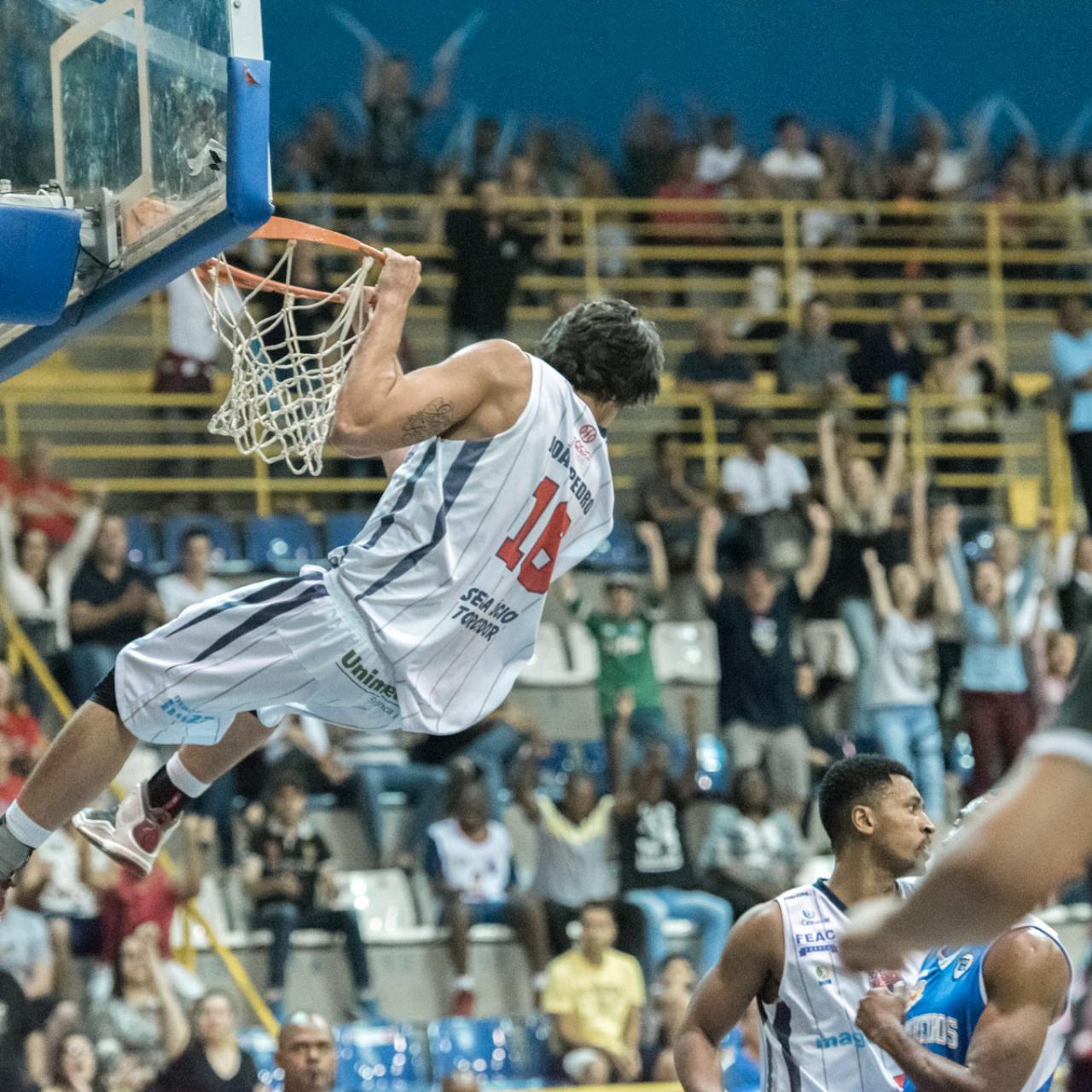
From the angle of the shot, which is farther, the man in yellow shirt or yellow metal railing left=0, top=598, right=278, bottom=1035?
yellow metal railing left=0, top=598, right=278, bottom=1035

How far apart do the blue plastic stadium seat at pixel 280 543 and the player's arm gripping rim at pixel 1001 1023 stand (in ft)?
28.3

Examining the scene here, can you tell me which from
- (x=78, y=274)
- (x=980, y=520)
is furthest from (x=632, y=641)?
(x=78, y=274)

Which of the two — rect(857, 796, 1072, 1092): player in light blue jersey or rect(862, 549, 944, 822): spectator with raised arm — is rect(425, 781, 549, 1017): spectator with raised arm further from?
rect(857, 796, 1072, 1092): player in light blue jersey

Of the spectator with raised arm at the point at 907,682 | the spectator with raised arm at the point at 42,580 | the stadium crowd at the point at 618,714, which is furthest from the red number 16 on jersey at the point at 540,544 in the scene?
the spectator with raised arm at the point at 907,682

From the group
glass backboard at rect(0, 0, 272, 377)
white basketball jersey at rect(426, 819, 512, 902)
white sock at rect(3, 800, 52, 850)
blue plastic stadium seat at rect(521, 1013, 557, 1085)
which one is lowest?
blue plastic stadium seat at rect(521, 1013, 557, 1085)

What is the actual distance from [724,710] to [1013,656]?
1905 mm

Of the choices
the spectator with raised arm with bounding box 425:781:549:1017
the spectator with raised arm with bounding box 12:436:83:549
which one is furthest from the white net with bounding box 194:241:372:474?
the spectator with raised arm with bounding box 12:436:83:549

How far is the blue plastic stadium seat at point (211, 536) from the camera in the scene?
42.7ft

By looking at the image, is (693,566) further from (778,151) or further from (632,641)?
(778,151)

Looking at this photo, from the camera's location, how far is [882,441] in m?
16.4

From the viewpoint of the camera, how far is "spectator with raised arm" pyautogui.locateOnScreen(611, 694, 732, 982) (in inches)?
440

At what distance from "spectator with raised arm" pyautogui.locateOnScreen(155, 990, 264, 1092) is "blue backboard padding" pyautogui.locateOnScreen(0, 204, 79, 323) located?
202 inches

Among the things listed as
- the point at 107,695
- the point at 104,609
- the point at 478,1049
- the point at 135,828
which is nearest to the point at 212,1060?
the point at 478,1049

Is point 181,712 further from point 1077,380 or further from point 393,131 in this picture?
point 393,131
